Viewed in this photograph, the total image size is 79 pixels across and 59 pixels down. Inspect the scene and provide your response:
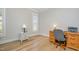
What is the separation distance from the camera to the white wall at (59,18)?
7.48 feet

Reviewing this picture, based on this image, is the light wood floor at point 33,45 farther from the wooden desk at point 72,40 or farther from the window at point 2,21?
the window at point 2,21

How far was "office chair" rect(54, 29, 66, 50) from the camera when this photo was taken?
2.38 meters

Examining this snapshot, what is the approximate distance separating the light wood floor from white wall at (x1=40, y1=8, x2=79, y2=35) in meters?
0.19

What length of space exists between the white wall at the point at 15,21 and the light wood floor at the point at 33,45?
0.13m

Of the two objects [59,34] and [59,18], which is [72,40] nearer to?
[59,34]

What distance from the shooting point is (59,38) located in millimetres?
2430

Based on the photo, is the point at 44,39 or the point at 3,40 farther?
the point at 44,39

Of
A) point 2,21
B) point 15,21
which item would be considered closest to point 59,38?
point 15,21

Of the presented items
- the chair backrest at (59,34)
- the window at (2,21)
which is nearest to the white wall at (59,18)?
the chair backrest at (59,34)

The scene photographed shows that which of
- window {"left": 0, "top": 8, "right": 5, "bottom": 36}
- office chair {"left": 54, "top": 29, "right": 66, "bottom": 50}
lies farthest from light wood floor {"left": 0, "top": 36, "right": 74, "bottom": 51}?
window {"left": 0, "top": 8, "right": 5, "bottom": 36}
